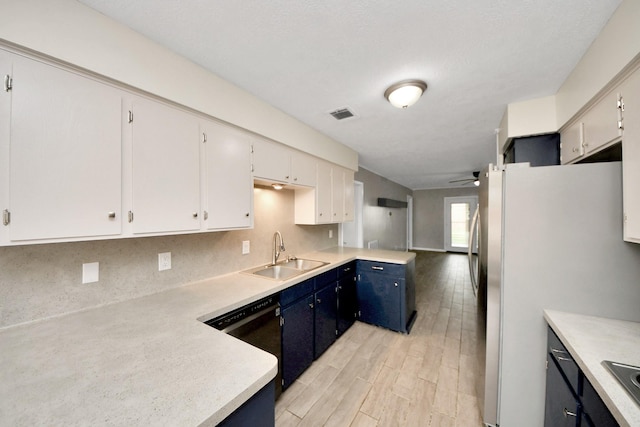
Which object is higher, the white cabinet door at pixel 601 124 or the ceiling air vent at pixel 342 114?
the ceiling air vent at pixel 342 114

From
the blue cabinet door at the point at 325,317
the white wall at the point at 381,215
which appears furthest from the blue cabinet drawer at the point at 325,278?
the white wall at the point at 381,215

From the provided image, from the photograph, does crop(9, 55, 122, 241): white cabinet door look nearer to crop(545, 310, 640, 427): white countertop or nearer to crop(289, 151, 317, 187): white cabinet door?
crop(289, 151, 317, 187): white cabinet door

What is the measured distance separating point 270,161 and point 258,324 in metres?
1.33

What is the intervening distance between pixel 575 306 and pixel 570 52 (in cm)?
150

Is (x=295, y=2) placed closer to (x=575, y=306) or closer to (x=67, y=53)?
(x=67, y=53)

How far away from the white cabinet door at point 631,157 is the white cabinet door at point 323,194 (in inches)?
87.8

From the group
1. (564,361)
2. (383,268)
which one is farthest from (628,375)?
(383,268)

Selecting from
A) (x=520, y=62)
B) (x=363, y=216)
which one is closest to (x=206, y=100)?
(x=520, y=62)

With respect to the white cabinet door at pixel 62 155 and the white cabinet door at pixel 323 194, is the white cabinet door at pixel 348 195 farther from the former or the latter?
the white cabinet door at pixel 62 155

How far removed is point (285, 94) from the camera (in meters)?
1.90

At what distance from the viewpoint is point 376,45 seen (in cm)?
135

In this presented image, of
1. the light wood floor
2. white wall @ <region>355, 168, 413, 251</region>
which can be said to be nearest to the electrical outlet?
the light wood floor

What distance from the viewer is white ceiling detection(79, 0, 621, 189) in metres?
1.11

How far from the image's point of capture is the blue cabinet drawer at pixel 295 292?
1.83 m
